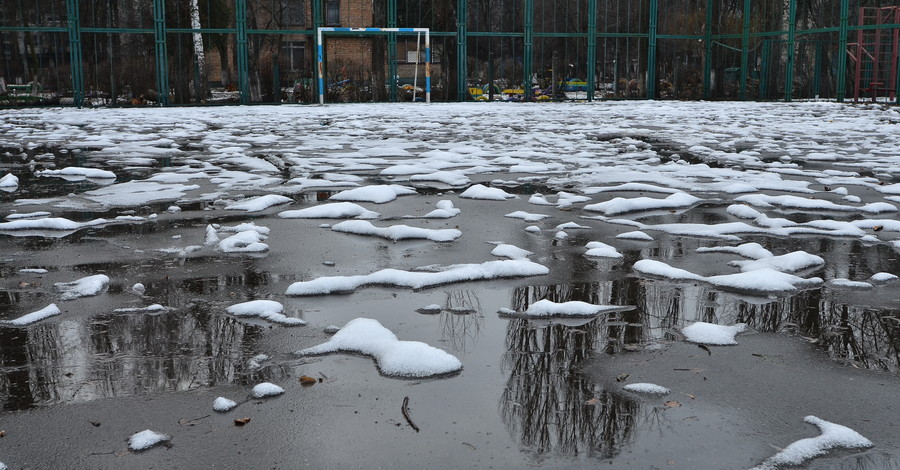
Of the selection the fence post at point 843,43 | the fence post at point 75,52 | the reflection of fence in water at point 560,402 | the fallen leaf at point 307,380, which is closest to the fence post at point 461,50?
the fence post at point 843,43

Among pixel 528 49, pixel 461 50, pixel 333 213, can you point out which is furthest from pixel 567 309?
pixel 528 49

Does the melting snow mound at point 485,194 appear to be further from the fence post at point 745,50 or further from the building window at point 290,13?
the fence post at point 745,50

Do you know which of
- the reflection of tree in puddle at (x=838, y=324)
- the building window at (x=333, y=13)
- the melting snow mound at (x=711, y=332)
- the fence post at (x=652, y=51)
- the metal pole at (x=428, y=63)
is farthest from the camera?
the fence post at (x=652, y=51)

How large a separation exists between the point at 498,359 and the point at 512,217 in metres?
2.87

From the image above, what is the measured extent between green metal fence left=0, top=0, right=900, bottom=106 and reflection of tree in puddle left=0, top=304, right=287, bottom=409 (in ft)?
75.3

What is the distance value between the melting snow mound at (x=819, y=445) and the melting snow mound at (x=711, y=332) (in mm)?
749

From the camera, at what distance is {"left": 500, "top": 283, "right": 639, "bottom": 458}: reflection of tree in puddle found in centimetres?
229

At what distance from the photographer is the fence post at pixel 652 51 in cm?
2808

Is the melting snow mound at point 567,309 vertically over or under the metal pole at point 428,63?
under

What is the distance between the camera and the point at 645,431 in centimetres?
235

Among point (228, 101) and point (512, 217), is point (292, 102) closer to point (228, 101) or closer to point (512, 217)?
point (228, 101)

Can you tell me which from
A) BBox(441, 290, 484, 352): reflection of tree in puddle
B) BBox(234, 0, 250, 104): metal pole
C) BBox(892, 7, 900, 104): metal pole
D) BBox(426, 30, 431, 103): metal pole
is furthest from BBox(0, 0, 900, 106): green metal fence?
BBox(441, 290, 484, 352): reflection of tree in puddle

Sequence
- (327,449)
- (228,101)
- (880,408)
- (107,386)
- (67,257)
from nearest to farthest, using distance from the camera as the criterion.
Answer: (327,449)
(880,408)
(107,386)
(67,257)
(228,101)

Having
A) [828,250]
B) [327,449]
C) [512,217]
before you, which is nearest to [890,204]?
[828,250]
